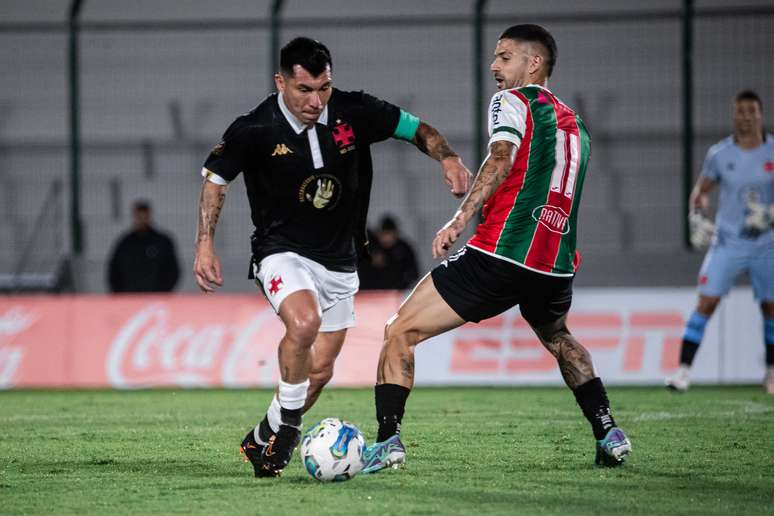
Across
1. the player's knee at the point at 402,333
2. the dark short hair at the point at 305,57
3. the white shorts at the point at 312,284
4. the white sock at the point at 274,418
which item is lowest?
the white sock at the point at 274,418

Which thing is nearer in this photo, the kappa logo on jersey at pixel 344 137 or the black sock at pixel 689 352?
the kappa logo on jersey at pixel 344 137

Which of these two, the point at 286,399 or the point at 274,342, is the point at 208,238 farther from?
the point at 274,342

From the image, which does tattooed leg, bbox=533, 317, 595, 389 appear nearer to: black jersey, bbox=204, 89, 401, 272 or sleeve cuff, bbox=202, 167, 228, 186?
black jersey, bbox=204, 89, 401, 272

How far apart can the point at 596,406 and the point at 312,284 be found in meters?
1.67

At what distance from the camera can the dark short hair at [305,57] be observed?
6.48 m

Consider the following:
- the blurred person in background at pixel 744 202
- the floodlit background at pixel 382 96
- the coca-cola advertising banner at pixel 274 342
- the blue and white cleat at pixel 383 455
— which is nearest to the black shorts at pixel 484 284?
the blue and white cleat at pixel 383 455

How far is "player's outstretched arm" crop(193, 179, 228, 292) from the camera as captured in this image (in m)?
6.38

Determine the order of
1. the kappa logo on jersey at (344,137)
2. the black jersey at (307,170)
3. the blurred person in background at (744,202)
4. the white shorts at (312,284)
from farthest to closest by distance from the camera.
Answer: the blurred person in background at (744,202), the kappa logo on jersey at (344,137), the black jersey at (307,170), the white shorts at (312,284)

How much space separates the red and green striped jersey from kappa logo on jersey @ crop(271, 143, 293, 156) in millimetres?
1053

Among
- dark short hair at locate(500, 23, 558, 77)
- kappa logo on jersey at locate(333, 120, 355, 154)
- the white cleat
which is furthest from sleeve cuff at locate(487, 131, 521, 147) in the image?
the white cleat

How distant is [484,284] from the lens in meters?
6.49

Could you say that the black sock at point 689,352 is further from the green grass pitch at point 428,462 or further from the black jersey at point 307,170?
the black jersey at point 307,170

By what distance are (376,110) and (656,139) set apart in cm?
1165

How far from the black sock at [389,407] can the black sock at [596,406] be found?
1007 millimetres
